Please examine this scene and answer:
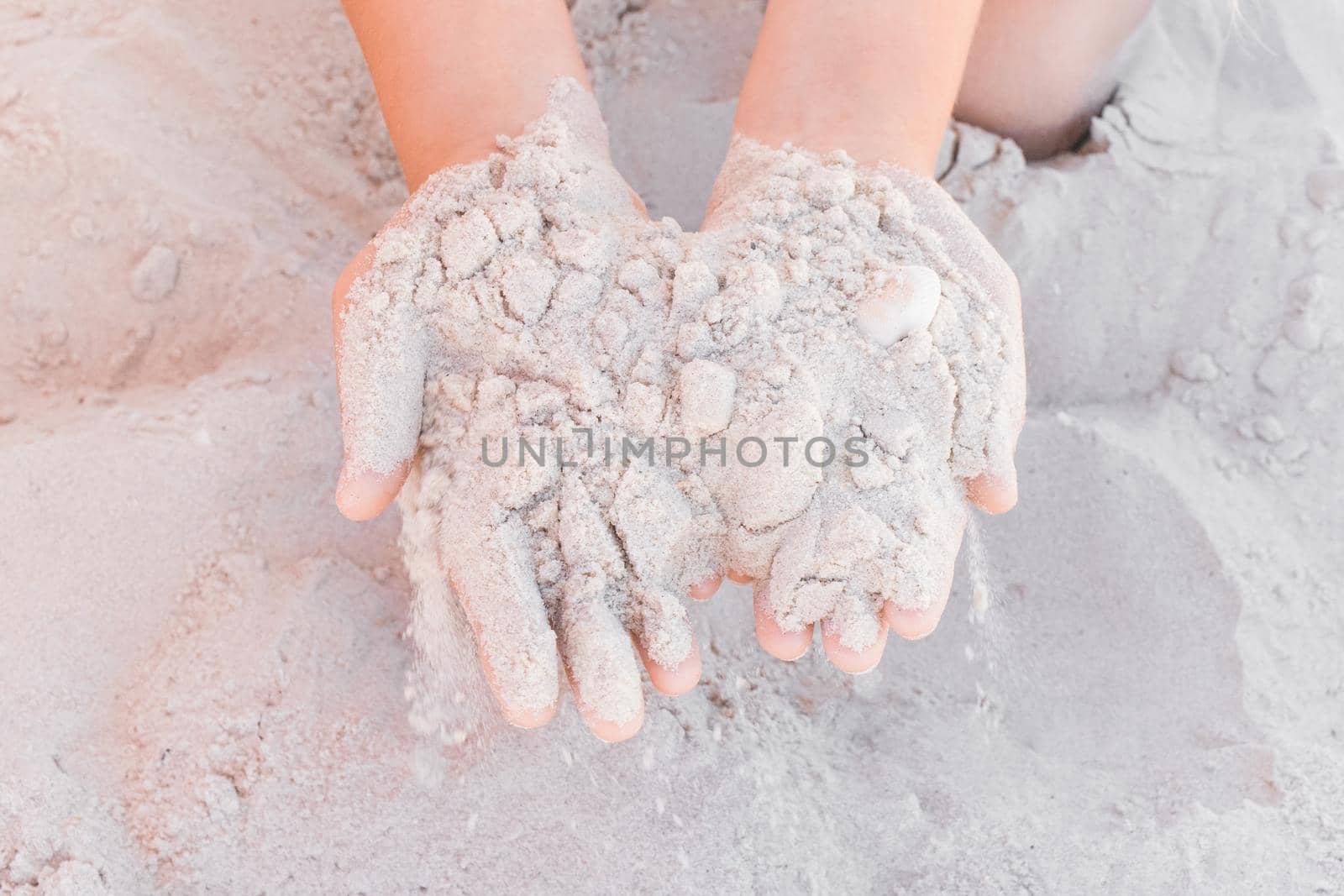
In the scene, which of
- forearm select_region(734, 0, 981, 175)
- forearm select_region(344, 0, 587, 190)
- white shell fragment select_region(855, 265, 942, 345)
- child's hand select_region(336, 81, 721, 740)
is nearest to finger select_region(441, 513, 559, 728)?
child's hand select_region(336, 81, 721, 740)

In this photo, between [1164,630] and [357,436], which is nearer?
[357,436]

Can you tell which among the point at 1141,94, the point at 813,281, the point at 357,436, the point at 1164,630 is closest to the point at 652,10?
the point at 1141,94

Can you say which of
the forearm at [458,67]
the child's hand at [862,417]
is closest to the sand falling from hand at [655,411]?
the child's hand at [862,417]

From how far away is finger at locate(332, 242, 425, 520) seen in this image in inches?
38.3

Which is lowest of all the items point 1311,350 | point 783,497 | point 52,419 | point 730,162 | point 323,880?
point 323,880

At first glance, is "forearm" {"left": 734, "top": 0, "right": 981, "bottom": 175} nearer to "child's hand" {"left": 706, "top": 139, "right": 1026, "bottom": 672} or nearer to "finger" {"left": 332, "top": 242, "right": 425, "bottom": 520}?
"child's hand" {"left": 706, "top": 139, "right": 1026, "bottom": 672}

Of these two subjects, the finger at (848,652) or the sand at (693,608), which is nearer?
the finger at (848,652)

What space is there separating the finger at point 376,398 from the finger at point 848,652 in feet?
1.46

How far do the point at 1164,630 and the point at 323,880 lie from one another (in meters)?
1.02

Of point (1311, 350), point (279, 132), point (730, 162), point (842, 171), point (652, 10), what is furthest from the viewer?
point (652, 10)

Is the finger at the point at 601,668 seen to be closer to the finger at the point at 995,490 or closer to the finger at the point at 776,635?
the finger at the point at 776,635

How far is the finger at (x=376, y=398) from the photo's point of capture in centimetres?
97

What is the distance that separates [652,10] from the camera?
71.1 inches

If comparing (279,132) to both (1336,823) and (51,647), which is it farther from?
(1336,823)
